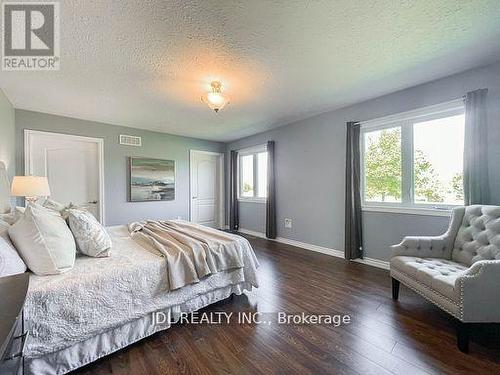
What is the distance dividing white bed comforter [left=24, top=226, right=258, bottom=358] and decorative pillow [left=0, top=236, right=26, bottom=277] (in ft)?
0.40

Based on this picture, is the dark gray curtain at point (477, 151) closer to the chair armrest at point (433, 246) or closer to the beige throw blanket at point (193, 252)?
the chair armrest at point (433, 246)

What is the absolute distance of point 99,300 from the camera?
148 cm

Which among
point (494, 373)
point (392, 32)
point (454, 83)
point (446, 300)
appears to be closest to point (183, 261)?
point (446, 300)

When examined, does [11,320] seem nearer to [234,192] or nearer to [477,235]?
[477,235]

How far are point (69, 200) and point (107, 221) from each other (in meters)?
0.71

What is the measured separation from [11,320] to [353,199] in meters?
3.60

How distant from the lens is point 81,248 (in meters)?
1.83

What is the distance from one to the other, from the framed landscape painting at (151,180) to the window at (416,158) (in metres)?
3.97

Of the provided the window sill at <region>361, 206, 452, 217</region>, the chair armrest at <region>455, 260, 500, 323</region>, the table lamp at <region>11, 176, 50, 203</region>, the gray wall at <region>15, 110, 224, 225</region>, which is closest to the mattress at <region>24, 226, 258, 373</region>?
the table lamp at <region>11, 176, 50, 203</region>

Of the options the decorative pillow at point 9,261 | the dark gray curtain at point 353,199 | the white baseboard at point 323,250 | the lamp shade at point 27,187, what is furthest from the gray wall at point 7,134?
the dark gray curtain at point 353,199

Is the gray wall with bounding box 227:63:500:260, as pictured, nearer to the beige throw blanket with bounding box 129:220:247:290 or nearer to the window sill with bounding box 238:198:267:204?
the window sill with bounding box 238:198:267:204

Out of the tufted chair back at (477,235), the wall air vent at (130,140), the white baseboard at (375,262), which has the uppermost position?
the wall air vent at (130,140)

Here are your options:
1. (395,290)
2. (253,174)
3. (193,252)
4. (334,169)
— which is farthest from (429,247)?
(253,174)

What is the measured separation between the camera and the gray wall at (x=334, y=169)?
245 cm
